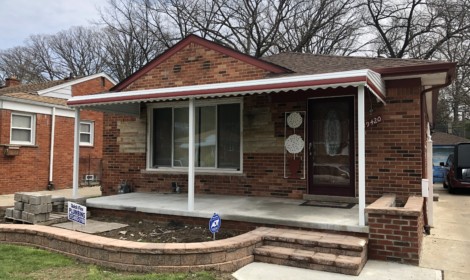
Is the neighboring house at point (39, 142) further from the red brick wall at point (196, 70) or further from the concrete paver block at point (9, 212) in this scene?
the concrete paver block at point (9, 212)

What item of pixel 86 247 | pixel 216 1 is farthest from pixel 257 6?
pixel 86 247

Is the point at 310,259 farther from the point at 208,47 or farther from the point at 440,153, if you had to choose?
the point at 440,153

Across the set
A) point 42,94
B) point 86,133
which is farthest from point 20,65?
point 86,133

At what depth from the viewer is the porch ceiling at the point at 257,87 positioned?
5.51 meters

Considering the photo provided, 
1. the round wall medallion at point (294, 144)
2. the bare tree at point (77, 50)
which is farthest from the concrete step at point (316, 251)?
the bare tree at point (77, 50)

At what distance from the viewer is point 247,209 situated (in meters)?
6.79

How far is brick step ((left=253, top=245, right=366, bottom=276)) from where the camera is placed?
4672 millimetres

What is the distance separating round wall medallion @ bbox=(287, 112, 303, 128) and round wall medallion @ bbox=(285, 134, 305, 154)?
22cm

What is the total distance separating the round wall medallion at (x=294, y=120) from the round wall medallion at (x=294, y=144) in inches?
8.7

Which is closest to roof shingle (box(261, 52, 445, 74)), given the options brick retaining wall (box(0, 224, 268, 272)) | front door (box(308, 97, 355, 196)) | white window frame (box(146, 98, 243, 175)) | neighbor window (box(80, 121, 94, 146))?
front door (box(308, 97, 355, 196))

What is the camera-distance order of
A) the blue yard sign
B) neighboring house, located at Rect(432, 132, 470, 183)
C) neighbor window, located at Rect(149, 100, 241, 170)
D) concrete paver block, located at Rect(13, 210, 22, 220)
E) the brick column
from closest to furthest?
the brick column < the blue yard sign < concrete paver block, located at Rect(13, 210, 22, 220) < neighbor window, located at Rect(149, 100, 241, 170) < neighboring house, located at Rect(432, 132, 470, 183)

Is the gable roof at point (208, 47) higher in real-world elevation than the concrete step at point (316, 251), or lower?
higher

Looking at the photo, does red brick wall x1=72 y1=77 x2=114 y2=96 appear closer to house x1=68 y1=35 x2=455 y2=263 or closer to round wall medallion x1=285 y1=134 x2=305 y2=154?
house x1=68 y1=35 x2=455 y2=263

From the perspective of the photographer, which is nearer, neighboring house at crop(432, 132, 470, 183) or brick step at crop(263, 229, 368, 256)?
brick step at crop(263, 229, 368, 256)
